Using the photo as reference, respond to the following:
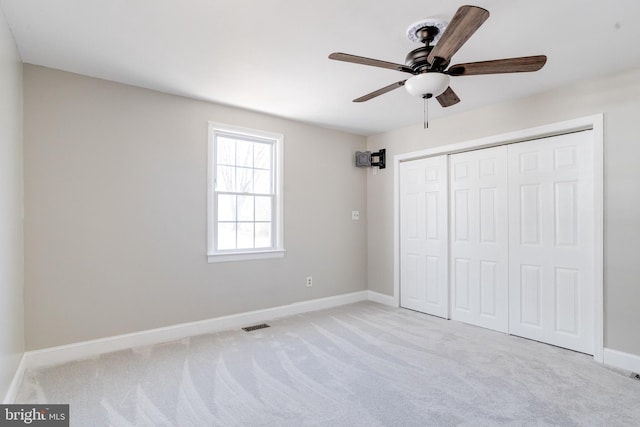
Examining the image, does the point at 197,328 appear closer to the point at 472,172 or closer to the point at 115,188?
the point at 115,188

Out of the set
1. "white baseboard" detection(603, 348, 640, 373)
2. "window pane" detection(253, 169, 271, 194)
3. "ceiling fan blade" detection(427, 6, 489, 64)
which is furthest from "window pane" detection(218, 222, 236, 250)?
"white baseboard" detection(603, 348, 640, 373)

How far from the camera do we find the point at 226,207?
392 cm

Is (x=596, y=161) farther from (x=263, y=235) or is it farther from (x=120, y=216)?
(x=120, y=216)

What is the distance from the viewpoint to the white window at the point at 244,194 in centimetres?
381

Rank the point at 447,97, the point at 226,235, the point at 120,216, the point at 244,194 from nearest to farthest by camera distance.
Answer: the point at 447,97 → the point at 120,216 → the point at 226,235 → the point at 244,194

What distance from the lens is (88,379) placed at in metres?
2.58

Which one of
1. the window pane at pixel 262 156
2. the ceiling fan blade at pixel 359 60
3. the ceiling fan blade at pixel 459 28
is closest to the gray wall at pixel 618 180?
the ceiling fan blade at pixel 459 28

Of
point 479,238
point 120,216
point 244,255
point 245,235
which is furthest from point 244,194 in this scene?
point 479,238

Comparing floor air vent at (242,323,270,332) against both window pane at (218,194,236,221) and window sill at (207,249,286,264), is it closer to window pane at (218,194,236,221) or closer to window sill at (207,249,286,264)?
window sill at (207,249,286,264)

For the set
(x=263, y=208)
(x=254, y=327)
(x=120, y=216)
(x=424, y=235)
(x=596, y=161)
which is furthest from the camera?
(x=424, y=235)

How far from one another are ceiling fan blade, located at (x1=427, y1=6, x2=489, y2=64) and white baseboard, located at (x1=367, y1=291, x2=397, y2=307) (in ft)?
11.6

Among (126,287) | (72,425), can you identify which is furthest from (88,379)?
(126,287)

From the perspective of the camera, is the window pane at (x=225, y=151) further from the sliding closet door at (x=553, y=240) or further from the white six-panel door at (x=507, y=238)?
the sliding closet door at (x=553, y=240)

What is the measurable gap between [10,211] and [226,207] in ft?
6.26
